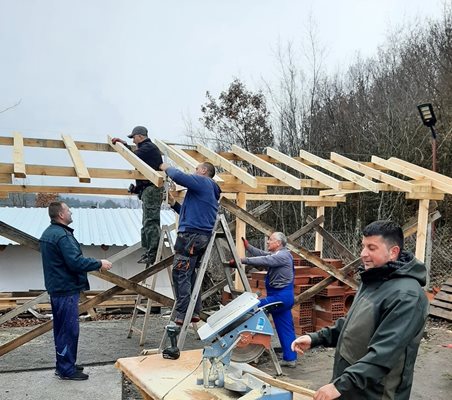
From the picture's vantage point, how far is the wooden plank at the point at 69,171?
5.61 m

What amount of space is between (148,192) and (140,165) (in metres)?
1.19

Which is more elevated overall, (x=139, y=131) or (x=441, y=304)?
(x=139, y=131)

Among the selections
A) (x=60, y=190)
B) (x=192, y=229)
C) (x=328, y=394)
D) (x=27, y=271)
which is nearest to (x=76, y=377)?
(x=192, y=229)

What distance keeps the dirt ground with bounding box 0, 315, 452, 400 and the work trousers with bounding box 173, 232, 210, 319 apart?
44.0 inches

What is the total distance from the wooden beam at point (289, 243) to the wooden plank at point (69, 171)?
52.7 inches

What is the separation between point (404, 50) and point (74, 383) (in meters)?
19.1

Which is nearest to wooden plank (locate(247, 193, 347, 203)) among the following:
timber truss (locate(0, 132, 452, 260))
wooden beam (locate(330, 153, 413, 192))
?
timber truss (locate(0, 132, 452, 260))

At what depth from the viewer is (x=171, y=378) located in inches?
130

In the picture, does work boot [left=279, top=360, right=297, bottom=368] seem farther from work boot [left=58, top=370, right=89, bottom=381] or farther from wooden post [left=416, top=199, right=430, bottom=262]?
wooden post [left=416, top=199, right=430, bottom=262]

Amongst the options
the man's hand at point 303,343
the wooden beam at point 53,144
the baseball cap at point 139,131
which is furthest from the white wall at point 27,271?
the man's hand at point 303,343

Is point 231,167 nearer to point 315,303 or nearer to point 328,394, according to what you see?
point 315,303

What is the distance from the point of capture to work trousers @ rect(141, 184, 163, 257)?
22.5ft

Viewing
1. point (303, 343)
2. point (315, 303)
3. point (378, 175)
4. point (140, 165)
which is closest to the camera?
point (303, 343)

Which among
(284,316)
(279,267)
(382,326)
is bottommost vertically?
(284,316)
